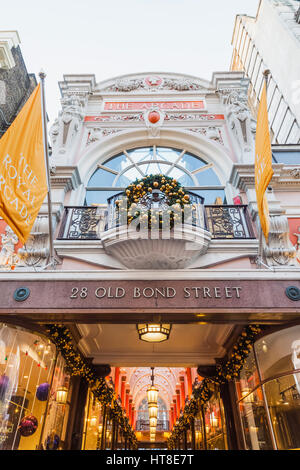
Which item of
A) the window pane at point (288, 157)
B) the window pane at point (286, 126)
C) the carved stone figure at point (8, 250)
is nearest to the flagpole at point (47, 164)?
the carved stone figure at point (8, 250)

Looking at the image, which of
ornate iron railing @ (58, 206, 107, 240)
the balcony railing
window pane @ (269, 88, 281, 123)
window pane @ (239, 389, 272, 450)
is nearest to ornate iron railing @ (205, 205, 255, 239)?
the balcony railing

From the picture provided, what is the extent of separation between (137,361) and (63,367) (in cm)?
255

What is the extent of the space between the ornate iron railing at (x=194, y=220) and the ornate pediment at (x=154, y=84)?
5546 mm

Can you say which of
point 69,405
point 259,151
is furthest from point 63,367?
point 259,151

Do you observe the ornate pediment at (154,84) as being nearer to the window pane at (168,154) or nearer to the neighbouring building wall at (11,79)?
the window pane at (168,154)

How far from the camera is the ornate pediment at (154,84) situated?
32.4ft

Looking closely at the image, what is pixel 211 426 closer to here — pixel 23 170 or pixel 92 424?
pixel 92 424

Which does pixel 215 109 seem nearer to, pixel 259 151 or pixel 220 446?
pixel 259 151

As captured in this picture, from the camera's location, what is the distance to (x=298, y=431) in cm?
463

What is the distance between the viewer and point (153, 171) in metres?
8.48

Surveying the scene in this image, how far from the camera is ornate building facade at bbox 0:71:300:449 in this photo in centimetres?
500

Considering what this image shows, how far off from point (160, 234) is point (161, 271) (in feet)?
2.39

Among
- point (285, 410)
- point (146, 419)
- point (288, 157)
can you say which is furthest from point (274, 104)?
point (146, 419)

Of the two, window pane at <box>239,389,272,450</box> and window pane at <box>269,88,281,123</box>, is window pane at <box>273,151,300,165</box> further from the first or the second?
window pane at <box>269,88,281,123</box>
